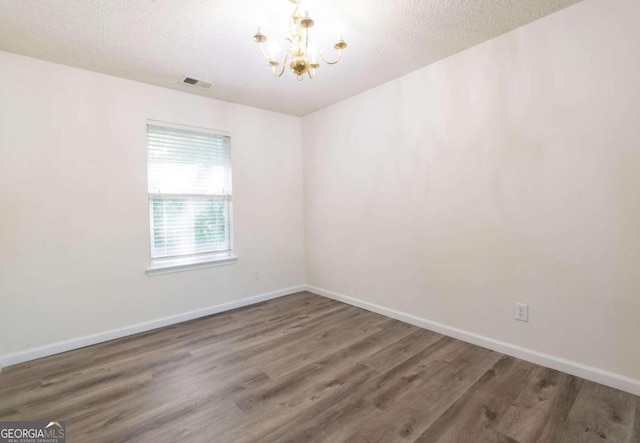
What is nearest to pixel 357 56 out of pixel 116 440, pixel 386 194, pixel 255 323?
pixel 386 194

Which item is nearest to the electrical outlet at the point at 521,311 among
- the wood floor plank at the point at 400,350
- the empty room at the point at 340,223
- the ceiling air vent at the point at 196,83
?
the empty room at the point at 340,223

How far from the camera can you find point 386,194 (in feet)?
10.4

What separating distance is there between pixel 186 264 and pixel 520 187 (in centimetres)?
318

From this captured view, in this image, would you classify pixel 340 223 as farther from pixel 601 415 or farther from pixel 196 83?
pixel 601 415

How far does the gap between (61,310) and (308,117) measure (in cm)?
339

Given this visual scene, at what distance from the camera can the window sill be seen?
301 cm

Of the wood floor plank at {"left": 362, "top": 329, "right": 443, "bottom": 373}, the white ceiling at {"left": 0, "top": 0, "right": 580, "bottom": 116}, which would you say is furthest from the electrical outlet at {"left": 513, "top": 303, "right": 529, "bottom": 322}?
the white ceiling at {"left": 0, "top": 0, "right": 580, "bottom": 116}

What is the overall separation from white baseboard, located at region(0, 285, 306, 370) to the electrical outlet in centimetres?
270

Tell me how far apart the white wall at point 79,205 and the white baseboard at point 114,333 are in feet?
0.17

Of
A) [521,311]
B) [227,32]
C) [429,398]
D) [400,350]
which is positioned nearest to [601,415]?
[521,311]

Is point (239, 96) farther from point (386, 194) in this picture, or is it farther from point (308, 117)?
point (386, 194)

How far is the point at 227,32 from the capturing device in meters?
2.15

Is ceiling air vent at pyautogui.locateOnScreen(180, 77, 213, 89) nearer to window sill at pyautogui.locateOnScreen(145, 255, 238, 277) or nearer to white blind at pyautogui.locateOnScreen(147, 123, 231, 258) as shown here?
white blind at pyautogui.locateOnScreen(147, 123, 231, 258)

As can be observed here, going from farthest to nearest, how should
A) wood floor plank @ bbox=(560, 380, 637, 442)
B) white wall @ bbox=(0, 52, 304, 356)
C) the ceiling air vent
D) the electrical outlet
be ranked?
the ceiling air vent, white wall @ bbox=(0, 52, 304, 356), the electrical outlet, wood floor plank @ bbox=(560, 380, 637, 442)
